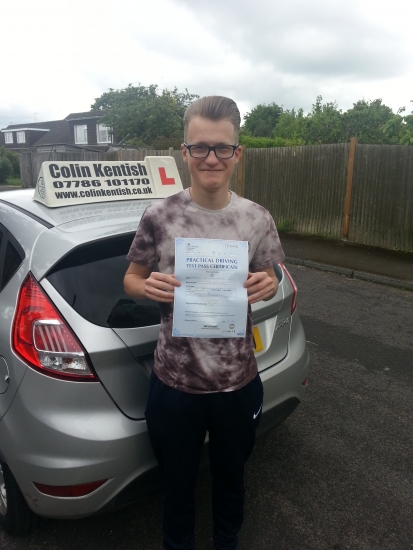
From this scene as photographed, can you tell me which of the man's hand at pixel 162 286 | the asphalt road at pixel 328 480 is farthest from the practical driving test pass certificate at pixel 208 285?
the asphalt road at pixel 328 480

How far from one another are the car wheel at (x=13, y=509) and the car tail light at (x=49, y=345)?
24.2 inches

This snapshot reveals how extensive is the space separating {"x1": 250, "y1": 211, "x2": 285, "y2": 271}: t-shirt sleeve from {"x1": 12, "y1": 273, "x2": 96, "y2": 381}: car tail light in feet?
2.55

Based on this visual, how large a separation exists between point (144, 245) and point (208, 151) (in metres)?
0.42

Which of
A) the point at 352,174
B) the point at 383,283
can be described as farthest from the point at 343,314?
the point at 352,174

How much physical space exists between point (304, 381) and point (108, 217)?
1.44 m

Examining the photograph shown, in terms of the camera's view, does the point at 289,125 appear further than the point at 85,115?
Yes

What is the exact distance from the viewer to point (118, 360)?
193 centimetres

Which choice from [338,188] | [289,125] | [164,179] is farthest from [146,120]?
[164,179]

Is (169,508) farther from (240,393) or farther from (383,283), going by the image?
(383,283)

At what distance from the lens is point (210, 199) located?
1724 millimetres

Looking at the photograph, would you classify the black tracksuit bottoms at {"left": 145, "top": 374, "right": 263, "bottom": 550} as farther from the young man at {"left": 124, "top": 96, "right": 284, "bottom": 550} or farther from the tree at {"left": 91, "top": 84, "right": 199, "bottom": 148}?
the tree at {"left": 91, "top": 84, "right": 199, "bottom": 148}

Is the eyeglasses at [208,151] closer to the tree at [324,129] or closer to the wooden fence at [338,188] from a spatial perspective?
the wooden fence at [338,188]

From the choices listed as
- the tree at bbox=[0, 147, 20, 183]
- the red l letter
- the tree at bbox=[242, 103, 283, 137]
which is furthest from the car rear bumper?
the tree at bbox=[242, 103, 283, 137]

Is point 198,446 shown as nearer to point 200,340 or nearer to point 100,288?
point 200,340
